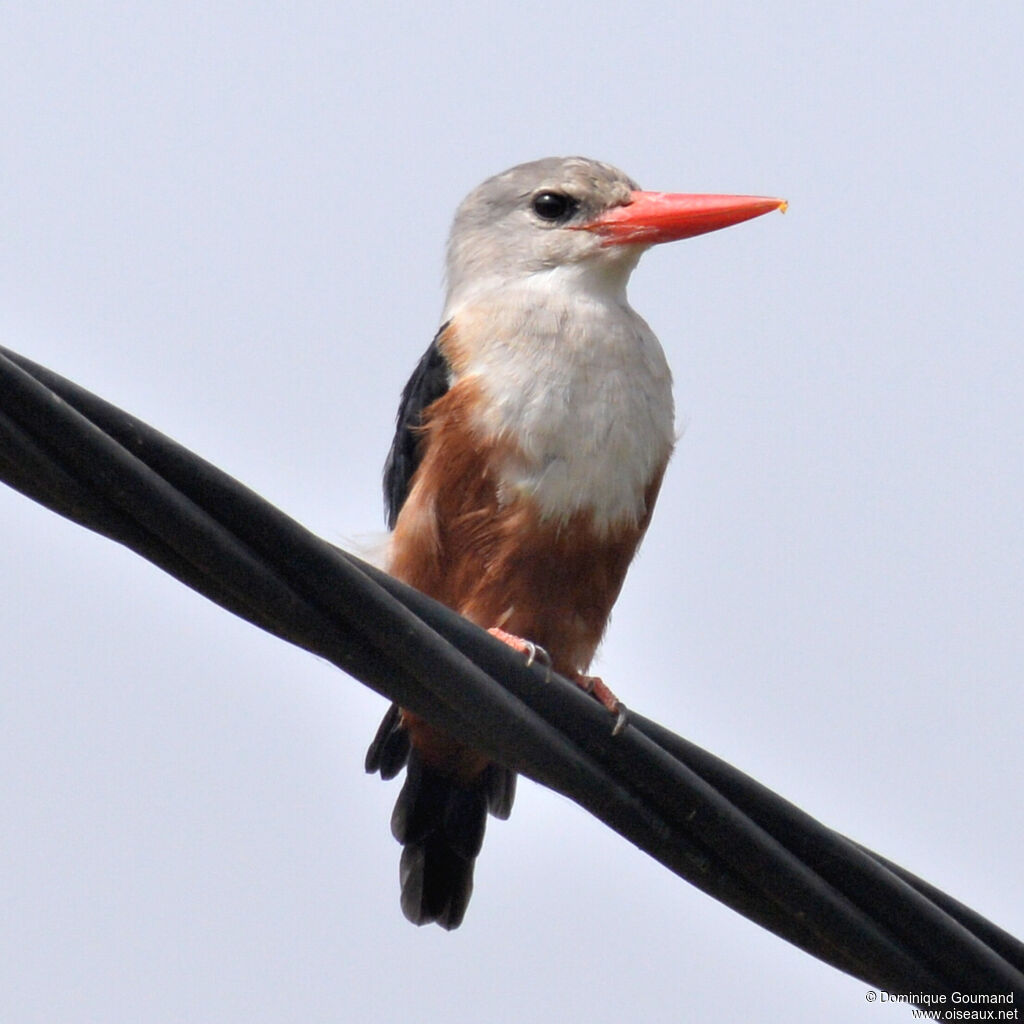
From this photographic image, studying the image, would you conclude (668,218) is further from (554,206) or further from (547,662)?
(547,662)

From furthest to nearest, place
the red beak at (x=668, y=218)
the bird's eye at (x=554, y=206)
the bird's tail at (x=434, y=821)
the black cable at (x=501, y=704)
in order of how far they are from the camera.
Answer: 1. the bird's eye at (x=554, y=206)
2. the red beak at (x=668, y=218)
3. the bird's tail at (x=434, y=821)
4. the black cable at (x=501, y=704)

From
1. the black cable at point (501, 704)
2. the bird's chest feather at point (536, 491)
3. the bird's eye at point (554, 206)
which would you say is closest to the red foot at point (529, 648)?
the bird's chest feather at point (536, 491)

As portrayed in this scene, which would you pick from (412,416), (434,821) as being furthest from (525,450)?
(434,821)

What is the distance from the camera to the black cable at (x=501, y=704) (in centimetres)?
242

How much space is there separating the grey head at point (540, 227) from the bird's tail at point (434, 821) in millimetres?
1518

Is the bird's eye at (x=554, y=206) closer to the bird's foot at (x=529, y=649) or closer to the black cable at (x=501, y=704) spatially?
the bird's foot at (x=529, y=649)

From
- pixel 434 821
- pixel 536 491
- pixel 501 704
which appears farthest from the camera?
pixel 434 821

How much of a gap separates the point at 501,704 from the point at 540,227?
9.63 ft

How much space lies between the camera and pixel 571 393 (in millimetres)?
4680

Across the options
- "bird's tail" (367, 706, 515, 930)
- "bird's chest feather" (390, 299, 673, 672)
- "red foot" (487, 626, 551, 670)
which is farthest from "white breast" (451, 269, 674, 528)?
"bird's tail" (367, 706, 515, 930)

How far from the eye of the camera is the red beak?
5188mm

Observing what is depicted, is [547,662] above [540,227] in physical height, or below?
below

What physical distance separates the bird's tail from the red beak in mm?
1719

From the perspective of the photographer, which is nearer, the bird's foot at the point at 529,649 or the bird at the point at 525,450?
the bird's foot at the point at 529,649
